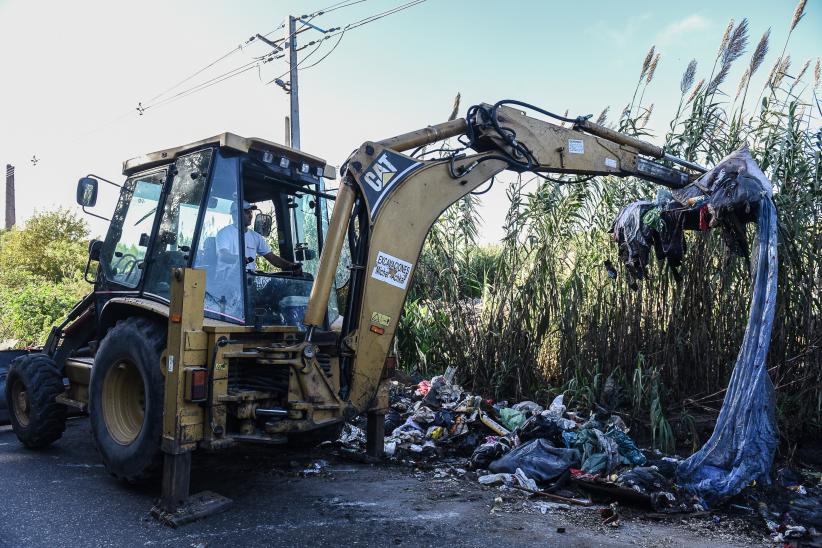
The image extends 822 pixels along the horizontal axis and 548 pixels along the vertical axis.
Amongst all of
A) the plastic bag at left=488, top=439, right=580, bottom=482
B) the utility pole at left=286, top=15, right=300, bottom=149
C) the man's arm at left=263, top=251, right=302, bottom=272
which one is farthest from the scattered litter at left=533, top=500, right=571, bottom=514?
the utility pole at left=286, top=15, right=300, bottom=149

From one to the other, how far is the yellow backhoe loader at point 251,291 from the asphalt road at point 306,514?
0.28 metres

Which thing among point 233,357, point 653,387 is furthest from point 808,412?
point 233,357

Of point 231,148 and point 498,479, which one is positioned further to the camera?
point 498,479

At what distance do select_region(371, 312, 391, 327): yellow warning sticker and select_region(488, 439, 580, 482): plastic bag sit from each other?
4.57ft

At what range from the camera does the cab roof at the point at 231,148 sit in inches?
164

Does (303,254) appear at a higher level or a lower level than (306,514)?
higher

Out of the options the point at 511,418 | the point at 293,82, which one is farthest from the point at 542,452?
the point at 293,82

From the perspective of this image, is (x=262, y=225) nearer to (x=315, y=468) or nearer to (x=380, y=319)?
(x=380, y=319)

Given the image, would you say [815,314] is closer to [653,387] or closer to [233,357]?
[653,387]

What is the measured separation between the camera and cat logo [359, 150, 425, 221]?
3947mm

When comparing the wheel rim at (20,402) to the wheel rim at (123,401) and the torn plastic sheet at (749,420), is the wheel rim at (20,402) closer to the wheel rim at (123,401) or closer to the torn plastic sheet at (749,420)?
the wheel rim at (123,401)

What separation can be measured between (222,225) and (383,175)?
117 centimetres

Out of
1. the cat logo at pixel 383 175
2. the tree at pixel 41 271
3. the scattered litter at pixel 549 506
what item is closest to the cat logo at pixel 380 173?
the cat logo at pixel 383 175

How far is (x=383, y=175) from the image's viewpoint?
400 centimetres
